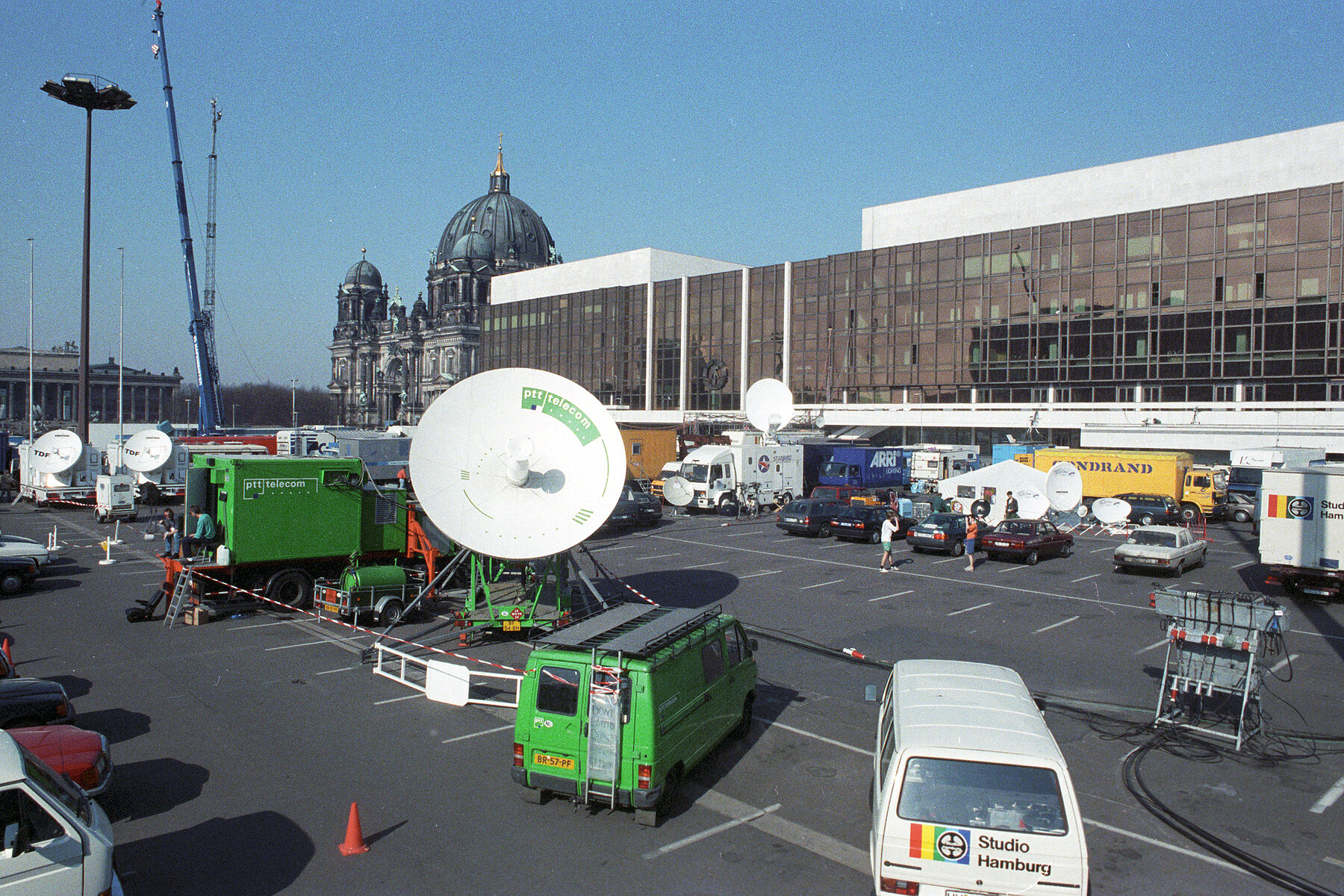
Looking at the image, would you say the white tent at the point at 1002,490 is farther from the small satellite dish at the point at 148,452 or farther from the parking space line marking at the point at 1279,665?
the small satellite dish at the point at 148,452

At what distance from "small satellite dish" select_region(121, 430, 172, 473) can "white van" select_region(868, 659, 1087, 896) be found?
42.5m

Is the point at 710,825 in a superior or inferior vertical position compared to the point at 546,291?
inferior

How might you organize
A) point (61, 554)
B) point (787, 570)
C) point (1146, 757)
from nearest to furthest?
Result: point (1146, 757), point (787, 570), point (61, 554)

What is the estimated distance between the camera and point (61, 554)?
2675cm

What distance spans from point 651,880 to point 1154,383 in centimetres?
5799

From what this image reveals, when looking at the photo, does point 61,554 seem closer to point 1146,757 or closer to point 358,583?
point 358,583

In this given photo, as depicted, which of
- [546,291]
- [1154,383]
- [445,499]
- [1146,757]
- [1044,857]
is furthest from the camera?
[546,291]

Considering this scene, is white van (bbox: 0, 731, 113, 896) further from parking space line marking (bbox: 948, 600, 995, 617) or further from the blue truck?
the blue truck

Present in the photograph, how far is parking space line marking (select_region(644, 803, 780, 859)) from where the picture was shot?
8258mm

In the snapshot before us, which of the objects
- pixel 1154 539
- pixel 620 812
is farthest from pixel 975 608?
pixel 620 812

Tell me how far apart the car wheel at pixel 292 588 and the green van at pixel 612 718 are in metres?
11.5

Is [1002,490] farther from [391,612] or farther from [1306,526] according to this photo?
[391,612]

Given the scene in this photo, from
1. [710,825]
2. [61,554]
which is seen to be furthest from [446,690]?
[61,554]

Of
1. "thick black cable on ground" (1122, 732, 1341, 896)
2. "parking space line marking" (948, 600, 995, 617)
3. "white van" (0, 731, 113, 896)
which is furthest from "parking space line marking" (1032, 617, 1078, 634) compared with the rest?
Answer: "white van" (0, 731, 113, 896)
